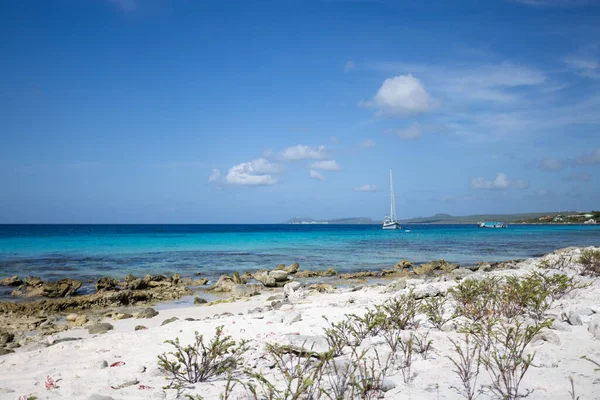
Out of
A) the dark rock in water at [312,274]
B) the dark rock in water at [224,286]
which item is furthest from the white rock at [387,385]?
the dark rock in water at [312,274]

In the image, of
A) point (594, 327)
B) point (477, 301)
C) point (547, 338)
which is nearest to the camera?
point (547, 338)

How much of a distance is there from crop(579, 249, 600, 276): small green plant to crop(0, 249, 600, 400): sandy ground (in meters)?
3.29

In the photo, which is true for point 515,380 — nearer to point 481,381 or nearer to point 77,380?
point 481,381

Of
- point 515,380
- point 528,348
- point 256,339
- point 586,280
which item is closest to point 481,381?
point 515,380

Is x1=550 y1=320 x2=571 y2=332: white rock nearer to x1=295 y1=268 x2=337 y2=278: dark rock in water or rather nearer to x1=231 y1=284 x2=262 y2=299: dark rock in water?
x1=231 y1=284 x2=262 y2=299: dark rock in water

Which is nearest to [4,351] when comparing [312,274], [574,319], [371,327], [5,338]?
[5,338]

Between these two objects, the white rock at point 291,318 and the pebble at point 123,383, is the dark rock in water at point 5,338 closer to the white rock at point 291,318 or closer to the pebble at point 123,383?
the pebble at point 123,383

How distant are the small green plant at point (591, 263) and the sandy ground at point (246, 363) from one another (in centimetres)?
329

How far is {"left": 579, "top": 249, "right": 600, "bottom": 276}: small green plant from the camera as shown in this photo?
10.5 metres

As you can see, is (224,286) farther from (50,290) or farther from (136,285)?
(50,290)

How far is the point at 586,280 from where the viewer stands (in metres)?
9.55

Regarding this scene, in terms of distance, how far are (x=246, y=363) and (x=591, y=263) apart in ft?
36.1

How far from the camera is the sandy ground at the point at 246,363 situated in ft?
12.7

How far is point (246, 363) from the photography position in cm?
474
